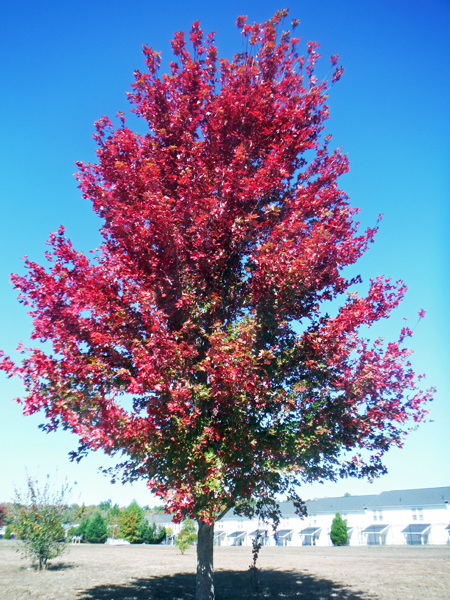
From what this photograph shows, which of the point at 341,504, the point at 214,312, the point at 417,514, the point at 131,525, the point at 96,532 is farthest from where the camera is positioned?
the point at 341,504

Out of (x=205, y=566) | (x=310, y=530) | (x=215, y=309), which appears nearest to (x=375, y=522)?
(x=310, y=530)

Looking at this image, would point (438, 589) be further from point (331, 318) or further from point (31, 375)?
point (31, 375)

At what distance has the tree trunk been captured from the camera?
7.44m

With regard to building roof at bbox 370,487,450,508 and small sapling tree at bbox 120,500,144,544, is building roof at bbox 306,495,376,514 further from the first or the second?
small sapling tree at bbox 120,500,144,544

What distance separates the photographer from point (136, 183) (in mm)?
7730

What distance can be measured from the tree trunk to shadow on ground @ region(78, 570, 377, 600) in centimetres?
400

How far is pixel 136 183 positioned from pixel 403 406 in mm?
6924

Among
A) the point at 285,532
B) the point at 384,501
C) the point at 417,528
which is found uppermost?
the point at 384,501

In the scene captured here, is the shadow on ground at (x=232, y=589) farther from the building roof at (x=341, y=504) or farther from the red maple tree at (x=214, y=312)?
the building roof at (x=341, y=504)

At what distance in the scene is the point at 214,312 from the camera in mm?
7176

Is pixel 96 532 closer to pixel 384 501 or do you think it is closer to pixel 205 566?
pixel 384 501

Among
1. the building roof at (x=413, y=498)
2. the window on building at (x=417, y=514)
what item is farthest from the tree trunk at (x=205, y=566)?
the window on building at (x=417, y=514)

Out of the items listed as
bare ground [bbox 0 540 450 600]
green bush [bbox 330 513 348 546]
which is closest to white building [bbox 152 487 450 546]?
green bush [bbox 330 513 348 546]

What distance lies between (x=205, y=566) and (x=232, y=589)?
6269 mm
